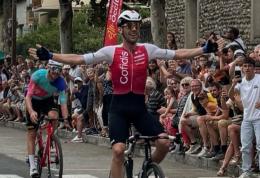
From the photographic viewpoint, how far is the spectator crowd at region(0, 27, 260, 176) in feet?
47.2

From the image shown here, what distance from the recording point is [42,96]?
1370 cm

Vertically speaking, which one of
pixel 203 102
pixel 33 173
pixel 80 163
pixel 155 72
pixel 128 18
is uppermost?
pixel 128 18

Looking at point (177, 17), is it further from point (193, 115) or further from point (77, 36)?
point (193, 115)

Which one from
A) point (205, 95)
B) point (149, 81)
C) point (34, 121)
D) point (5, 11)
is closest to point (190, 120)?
point (205, 95)

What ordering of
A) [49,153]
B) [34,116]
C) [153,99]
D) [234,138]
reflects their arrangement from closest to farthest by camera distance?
[34,116] < [49,153] < [234,138] < [153,99]

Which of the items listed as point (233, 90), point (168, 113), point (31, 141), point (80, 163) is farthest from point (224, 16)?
point (31, 141)

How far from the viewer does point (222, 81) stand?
16188 millimetres

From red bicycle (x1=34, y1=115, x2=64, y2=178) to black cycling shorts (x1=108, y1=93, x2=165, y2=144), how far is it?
10.3 feet

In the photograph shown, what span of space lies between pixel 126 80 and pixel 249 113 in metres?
4.39

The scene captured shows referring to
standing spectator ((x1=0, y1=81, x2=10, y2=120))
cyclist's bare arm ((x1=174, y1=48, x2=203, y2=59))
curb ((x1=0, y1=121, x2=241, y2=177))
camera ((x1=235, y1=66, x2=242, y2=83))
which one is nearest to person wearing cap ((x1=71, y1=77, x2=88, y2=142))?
curb ((x1=0, y1=121, x2=241, y2=177))

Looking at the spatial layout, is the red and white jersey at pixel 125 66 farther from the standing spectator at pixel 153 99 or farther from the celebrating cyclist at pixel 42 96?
the standing spectator at pixel 153 99

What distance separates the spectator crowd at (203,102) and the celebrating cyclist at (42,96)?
1.64m

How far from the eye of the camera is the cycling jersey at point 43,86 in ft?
44.5

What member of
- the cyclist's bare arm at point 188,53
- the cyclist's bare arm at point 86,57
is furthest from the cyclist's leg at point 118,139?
the cyclist's bare arm at point 188,53
